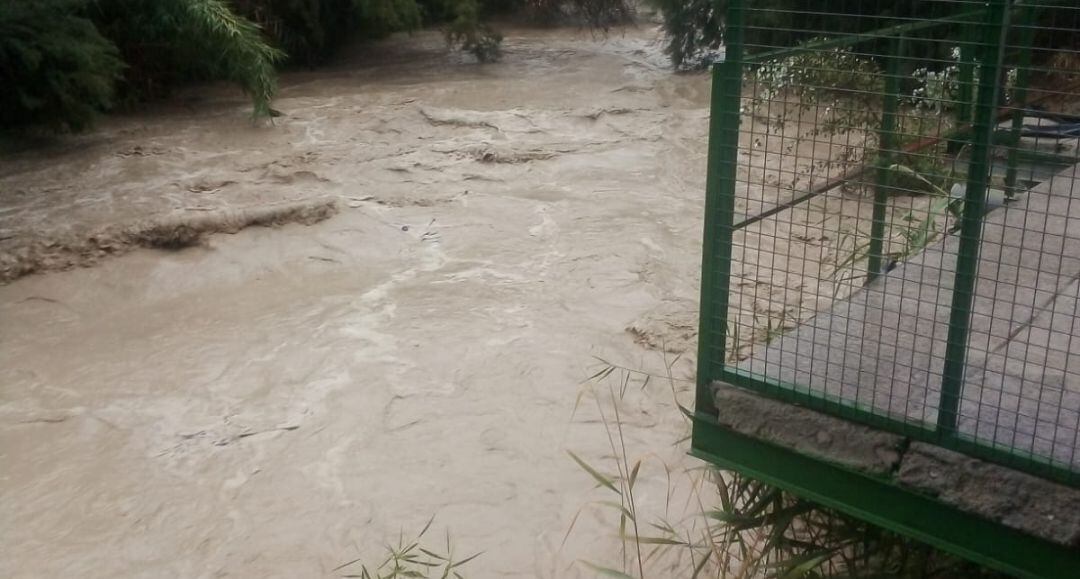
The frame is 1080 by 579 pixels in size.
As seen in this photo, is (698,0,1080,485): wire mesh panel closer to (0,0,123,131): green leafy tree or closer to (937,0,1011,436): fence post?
(937,0,1011,436): fence post

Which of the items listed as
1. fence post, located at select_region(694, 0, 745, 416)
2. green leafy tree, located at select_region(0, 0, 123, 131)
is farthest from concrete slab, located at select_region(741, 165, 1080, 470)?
green leafy tree, located at select_region(0, 0, 123, 131)

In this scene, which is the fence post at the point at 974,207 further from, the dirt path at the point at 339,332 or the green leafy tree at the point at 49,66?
the green leafy tree at the point at 49,66

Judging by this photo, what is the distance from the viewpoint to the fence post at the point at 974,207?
2025mm

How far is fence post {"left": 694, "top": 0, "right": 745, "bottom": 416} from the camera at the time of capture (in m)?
2.38

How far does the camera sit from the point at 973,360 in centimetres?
261

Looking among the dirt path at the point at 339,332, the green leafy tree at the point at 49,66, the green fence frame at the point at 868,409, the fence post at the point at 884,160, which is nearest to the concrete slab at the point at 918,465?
the green fence frame at the point at 868,409

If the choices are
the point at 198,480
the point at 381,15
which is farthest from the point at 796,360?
the point at 381,15

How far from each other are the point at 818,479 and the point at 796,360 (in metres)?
0.28

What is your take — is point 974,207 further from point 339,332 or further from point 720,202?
point 339,332

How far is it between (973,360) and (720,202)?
75 cm

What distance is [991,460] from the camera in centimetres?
220

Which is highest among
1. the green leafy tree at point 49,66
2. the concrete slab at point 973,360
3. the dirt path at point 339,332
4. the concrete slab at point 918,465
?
the green leafy tree at point 49,66

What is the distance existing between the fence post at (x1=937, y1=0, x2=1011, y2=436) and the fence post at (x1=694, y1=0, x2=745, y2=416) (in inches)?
20.0

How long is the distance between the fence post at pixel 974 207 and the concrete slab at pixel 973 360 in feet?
0.14
